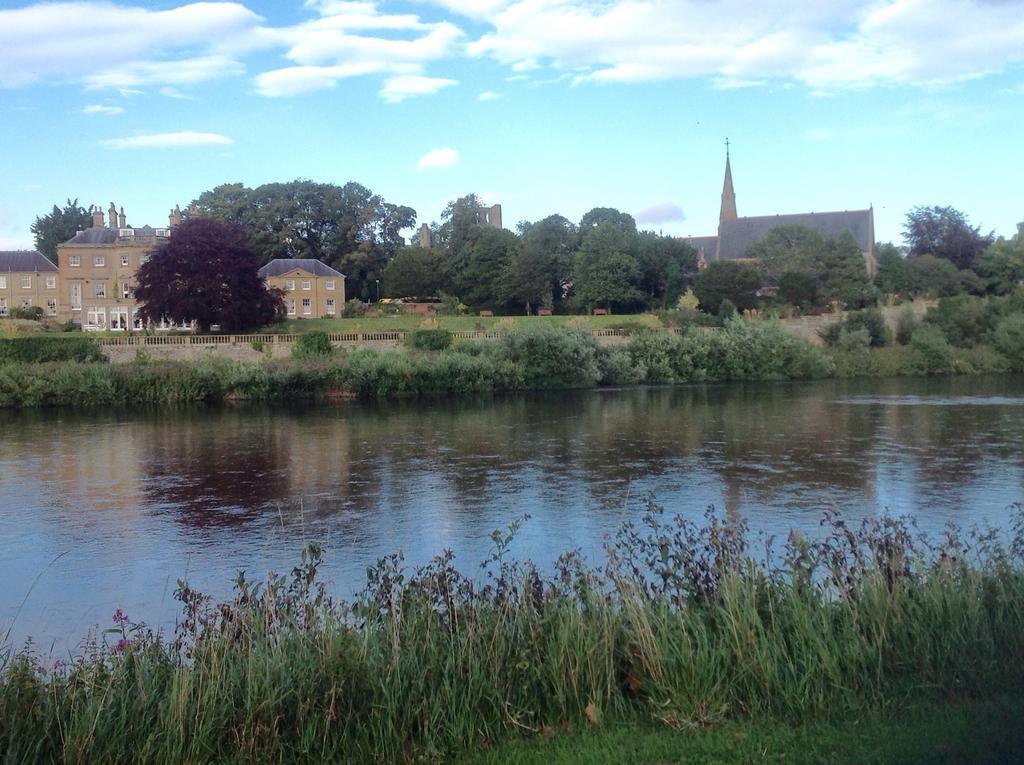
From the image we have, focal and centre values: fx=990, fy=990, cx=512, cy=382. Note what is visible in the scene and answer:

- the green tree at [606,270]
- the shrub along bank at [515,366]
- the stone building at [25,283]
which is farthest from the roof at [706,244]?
the stone building at [25,283]

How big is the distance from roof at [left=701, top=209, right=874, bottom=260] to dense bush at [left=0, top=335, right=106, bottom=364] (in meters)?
57.7

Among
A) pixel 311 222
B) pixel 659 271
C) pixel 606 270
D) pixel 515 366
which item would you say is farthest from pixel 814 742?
pixel 311 222

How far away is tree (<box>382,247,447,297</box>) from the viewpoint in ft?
244

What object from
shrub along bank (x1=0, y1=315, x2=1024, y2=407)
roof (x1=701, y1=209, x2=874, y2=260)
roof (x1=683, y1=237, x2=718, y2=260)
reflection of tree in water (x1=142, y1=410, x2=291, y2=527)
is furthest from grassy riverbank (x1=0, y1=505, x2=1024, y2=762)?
roof (x1=683, y1=237, x2=718, y2=260)

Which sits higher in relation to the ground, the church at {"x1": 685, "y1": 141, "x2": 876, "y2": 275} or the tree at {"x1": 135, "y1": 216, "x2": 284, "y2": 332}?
the church at {"x1": 685, "y1": 141, "x2": 876, "y2": 275}

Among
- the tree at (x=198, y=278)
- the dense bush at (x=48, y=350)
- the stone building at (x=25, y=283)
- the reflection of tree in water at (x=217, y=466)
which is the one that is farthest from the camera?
the stone building at (x=25, y=283)

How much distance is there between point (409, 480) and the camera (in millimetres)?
22344

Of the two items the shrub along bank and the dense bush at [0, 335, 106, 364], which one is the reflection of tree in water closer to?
the shrub along bank

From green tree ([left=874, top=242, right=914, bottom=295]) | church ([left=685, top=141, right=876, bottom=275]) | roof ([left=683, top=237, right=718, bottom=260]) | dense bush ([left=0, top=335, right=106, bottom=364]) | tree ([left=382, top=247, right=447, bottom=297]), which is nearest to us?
dense bush ([left=0, top=335, right=106, bottom=364])

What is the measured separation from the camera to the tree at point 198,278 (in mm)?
52688

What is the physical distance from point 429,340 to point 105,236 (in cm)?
3475

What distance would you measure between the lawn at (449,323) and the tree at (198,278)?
4291 millimetres

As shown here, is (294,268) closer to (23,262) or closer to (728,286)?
(23,262)

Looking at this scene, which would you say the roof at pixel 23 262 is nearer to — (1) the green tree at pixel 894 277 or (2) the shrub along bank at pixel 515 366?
(2) the shrub along bank at pixel 515 366
